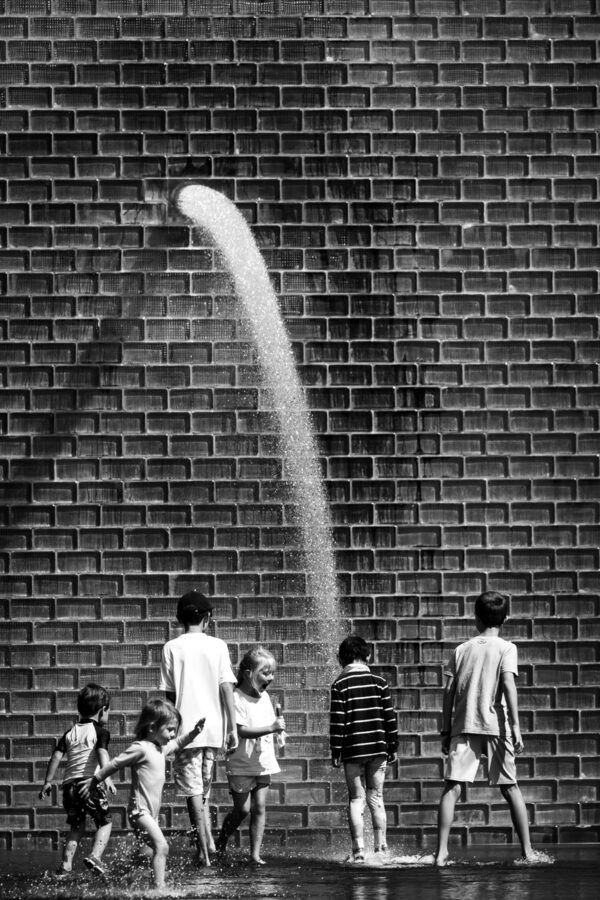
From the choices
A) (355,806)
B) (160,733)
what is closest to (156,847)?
(160,733)

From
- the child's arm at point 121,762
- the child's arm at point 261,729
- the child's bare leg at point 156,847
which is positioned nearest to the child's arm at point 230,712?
the child's arm at point 261,729

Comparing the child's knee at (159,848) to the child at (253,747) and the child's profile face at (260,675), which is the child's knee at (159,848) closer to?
the child at (253,747)

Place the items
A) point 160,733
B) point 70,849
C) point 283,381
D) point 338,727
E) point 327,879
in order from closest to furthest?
point 160,733
point 327,879
point 70,849
point 338,727
point 283,381

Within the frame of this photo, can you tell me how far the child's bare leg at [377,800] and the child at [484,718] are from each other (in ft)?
1.41

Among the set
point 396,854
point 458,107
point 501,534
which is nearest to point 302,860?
point 396,854

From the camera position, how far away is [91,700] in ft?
29.6

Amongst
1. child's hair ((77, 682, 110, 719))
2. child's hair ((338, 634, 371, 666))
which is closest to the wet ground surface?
child's hair ((77, 682, 110, 719))

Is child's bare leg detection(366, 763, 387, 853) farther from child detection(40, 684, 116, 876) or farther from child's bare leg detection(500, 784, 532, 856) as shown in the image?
child detection(40, 684, 116, 876)

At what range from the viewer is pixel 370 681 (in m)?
9.12

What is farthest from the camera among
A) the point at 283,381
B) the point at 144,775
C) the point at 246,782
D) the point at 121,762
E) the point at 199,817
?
the point at 283,381

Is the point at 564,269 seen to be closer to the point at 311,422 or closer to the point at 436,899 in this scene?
the point at 311,422

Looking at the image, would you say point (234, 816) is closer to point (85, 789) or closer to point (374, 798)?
point (374, 798)

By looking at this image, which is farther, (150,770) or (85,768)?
(85,768)

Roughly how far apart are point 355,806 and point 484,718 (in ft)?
3.19
